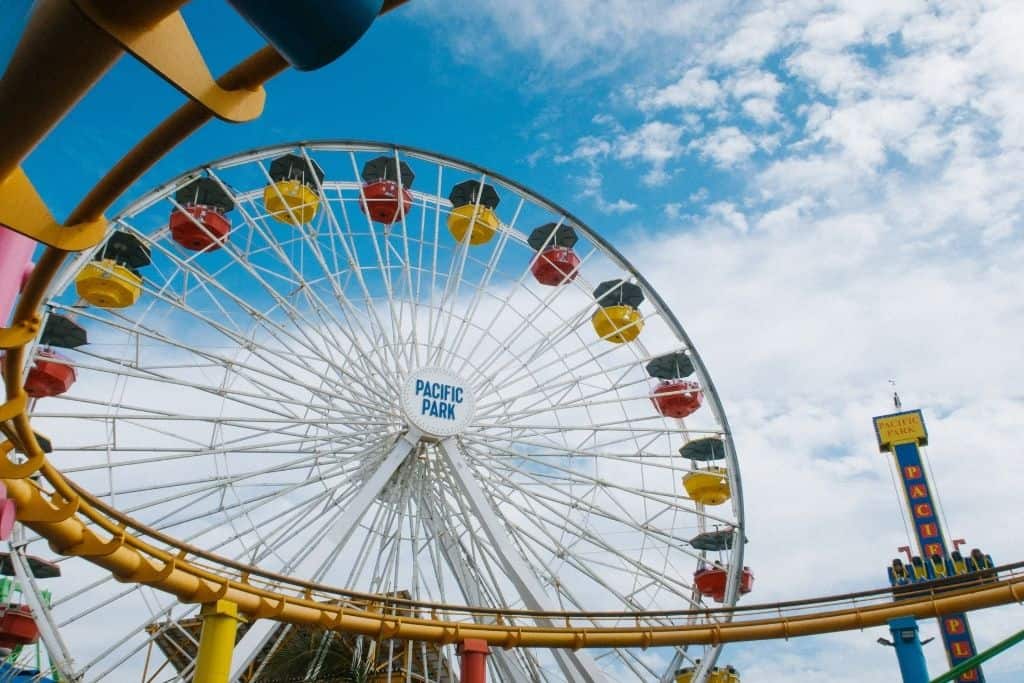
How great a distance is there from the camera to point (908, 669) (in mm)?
12109

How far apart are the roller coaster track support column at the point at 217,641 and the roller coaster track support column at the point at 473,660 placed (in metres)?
3.61

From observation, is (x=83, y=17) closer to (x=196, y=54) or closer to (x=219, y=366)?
(x=196, y=54)

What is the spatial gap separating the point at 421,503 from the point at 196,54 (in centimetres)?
1458

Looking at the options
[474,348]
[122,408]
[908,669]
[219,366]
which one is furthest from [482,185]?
[908,669]

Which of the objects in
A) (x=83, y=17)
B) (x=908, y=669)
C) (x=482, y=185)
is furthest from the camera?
(x=482, y=185)

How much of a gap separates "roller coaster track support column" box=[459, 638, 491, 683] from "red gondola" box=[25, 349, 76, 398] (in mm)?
7734

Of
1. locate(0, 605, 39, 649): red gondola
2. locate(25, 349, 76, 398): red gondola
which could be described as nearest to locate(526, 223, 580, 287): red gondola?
locate(25, 349, 76, 398): red gondola

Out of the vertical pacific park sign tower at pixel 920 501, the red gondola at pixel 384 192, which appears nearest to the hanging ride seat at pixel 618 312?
the red gondola at pixel 384 192

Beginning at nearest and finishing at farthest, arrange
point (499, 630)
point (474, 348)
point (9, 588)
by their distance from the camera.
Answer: point (499, 630) → point (474, 348) → point (9, 588)

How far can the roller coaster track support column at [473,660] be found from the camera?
41.5 ft

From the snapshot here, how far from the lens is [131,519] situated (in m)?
9.36

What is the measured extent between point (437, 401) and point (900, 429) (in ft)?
68.1

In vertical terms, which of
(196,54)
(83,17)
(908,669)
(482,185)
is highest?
(482,185)

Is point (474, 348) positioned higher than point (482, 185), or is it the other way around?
point (482, 185)
